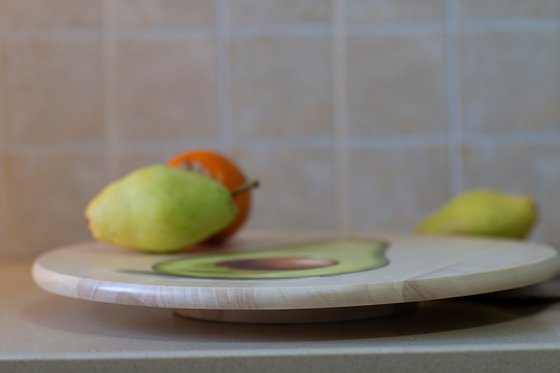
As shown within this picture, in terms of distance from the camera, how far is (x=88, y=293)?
0.51 metres

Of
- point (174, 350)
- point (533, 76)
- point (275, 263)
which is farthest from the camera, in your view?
point (533, 76)

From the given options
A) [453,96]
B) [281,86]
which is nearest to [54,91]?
[281,86]

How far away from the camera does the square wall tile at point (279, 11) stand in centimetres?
106

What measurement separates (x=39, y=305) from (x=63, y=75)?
0.50 metres

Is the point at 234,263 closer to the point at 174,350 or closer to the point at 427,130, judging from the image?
the point at 174,350

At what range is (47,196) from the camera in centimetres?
107

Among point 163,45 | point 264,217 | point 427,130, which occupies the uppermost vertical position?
point 163,45

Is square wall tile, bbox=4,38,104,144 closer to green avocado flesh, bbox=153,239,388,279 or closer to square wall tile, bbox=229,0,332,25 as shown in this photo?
square wall tile, bbox=229,0,332,25

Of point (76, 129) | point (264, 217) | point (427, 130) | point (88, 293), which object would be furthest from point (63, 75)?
point (88, 293)

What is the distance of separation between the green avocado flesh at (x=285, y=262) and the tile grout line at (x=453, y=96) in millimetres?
366

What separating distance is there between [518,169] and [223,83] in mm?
415

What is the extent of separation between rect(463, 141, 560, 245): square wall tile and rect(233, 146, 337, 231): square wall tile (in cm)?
19

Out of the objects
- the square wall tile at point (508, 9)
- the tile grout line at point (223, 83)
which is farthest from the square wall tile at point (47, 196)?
the square wall tile at point (508, 9)

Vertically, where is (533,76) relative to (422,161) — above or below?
above
